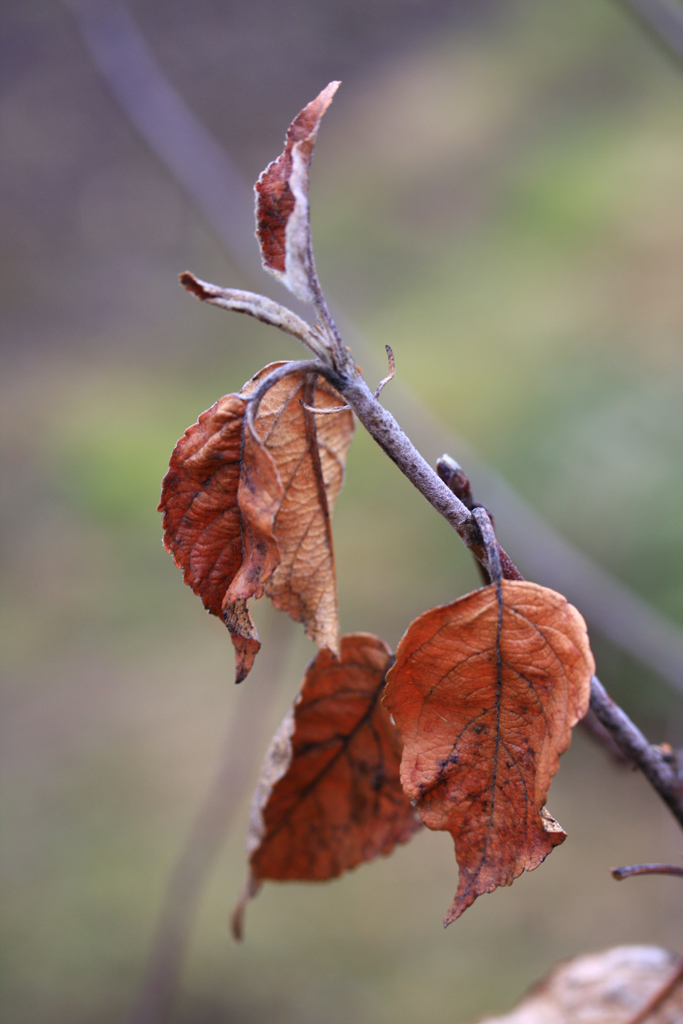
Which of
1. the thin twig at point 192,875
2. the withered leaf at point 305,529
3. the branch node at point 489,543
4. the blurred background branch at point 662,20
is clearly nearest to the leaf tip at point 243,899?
the withered leaf at point 305,529

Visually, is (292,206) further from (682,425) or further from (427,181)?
(427,181)

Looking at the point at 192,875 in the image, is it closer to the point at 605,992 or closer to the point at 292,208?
the point at 605,992

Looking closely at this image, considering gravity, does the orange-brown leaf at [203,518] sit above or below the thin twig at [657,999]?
above

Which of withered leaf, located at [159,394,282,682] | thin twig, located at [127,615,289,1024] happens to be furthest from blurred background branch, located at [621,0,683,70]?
withered leaf, located at [159,394,282,682]

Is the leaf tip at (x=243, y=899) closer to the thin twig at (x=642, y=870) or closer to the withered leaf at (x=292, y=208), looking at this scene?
the thin twig at (x=642, y=870)

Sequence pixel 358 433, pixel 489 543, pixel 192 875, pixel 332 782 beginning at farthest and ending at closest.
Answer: pixel 358 433 → pixel 192 875 → pixel 332 782 → pixel 489 543

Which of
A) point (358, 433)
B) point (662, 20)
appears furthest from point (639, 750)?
point (358, 433)

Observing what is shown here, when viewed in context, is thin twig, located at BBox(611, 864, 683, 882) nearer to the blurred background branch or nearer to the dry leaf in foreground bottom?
the dry leaf in foreground bottom
